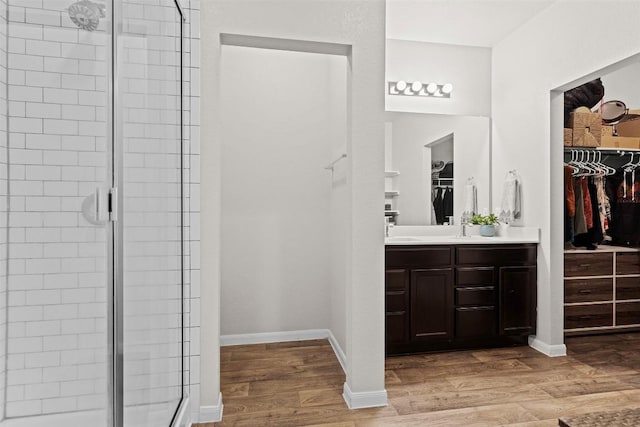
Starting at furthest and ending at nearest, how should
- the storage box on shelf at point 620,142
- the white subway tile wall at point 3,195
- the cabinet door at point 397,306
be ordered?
1. the storage box on shelf at point 620,142
2. the cabinet door at point 397,306
3. the white subway tile wall at point 3,195

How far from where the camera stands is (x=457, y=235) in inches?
143

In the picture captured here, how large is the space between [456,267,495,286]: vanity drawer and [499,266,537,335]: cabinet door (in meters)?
0.09

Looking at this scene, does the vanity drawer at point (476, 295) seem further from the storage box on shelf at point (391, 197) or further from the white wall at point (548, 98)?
the storage box on shelf at point (391, 197)

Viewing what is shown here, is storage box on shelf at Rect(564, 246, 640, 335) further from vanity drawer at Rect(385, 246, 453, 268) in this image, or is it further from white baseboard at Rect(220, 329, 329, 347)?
white baseboard at Rect(220, 329, 329, 347)

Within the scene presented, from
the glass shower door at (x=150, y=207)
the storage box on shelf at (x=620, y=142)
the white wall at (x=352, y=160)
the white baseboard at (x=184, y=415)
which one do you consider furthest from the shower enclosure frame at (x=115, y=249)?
the storage box on shelf at (x=620, y=142)

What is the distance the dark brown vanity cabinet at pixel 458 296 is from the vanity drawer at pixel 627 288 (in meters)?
0.96

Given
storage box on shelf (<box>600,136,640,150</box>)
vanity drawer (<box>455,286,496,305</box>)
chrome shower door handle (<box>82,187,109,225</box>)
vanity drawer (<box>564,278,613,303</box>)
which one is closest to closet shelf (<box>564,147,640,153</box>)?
storage box on shelf (<box>600,136,640,150</box>)

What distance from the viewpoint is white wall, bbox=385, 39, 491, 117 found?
11.9ft

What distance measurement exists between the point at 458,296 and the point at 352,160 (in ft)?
4.92

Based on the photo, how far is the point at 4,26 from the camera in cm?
128

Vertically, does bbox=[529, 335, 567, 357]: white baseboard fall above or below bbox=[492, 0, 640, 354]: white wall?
below

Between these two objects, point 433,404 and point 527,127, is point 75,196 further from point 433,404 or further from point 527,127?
point 527,127

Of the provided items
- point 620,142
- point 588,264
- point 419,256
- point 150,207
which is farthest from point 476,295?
point 150,207

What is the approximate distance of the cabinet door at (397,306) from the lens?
9.39 ft
